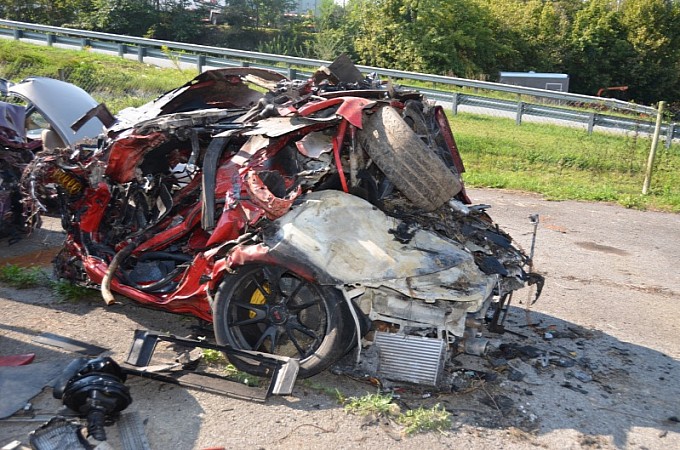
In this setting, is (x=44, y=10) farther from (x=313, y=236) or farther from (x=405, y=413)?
(x=405, y=413)

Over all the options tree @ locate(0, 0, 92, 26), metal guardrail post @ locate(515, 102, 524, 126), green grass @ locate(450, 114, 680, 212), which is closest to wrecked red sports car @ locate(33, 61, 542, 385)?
green grass @ locate(450, 114, 680, 212)

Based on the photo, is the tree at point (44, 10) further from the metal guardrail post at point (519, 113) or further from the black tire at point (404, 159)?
the black tire at point (404, 159)

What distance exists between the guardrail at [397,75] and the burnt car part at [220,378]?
469 inches

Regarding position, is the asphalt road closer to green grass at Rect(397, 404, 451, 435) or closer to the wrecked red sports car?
green grass at Rect(397, 404, 451, 435)

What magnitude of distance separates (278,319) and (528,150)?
10714 millimetres

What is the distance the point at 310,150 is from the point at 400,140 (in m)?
0.64

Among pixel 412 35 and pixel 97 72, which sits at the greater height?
pixel 412 35

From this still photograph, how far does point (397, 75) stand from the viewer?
759 inches

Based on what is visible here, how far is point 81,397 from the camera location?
3.99 m

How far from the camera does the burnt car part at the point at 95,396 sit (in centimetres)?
392

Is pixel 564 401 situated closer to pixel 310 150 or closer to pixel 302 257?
pixel 302 257

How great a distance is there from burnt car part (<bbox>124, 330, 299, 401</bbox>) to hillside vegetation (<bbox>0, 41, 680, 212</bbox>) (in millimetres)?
8272

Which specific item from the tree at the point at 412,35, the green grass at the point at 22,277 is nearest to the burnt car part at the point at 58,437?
the green grass at the point at 22,277

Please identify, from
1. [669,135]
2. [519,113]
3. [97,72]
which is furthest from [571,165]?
[97,72]
